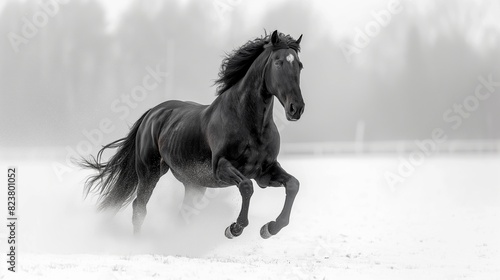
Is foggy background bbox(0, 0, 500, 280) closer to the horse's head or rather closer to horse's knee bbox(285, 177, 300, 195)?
horse's knee bbox(285, 177, 300, 195)

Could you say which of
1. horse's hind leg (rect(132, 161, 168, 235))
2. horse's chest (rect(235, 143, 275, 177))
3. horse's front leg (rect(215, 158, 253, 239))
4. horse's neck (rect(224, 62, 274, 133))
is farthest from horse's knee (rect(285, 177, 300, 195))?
horse's hind leg (rect(132, 161, 168, 235))

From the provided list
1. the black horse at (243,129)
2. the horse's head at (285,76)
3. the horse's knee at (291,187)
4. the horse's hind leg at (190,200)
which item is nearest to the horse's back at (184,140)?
the black horse at (243,129)

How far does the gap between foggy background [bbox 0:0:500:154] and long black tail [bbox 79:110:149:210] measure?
17070mm

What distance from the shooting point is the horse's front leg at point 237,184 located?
6.80m

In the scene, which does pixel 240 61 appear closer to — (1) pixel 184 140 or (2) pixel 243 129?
(2) pixel 243 129

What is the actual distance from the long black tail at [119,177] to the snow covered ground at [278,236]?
1.47 feet

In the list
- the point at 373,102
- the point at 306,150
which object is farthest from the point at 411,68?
the point at 306,150

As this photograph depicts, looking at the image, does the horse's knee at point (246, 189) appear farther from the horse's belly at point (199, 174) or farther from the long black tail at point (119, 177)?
the long black tail at point (119, 177)

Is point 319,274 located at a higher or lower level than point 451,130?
lower

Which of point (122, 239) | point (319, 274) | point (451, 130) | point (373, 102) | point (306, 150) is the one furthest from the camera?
point (373, 102)

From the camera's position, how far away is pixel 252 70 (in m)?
7.39

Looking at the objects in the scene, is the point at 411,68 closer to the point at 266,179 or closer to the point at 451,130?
the point at 451,130

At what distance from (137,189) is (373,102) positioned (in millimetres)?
30256

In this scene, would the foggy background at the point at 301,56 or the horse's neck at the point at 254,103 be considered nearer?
the horse's neck at the point at 254,103
